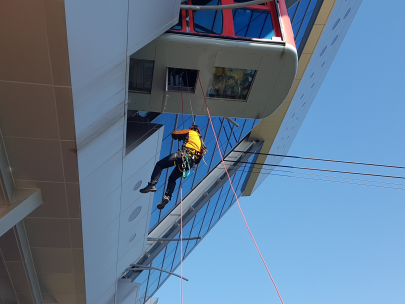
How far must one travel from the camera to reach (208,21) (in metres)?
6.79

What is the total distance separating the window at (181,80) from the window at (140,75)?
1.35 ft

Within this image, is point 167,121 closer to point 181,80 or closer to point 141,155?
point 141,155

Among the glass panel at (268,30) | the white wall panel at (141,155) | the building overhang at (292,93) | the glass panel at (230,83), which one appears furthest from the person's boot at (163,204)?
the building overhang at (292,93)

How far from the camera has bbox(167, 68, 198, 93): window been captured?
23.4ft

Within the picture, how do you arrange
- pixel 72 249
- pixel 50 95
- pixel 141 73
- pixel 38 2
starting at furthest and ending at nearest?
pixel 72 249
pixel 141 73
pixel 50 95
pixel 38 2

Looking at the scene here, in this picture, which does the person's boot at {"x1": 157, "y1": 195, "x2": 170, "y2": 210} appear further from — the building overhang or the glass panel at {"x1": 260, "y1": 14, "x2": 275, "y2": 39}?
the building overhang

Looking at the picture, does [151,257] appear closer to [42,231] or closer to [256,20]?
[42,231]

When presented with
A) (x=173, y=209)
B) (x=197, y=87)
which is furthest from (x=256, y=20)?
(x=173, y=209)

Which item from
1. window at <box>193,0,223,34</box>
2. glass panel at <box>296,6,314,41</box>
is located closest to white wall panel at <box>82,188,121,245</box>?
window at <box>193,0,223,34</box>

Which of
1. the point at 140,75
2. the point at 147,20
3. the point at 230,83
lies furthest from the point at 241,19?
the point at 147,20

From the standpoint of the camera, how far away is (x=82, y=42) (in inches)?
180

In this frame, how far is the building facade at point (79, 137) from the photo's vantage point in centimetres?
453

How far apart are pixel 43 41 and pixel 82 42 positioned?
1.53ft

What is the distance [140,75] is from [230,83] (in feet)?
6.07
